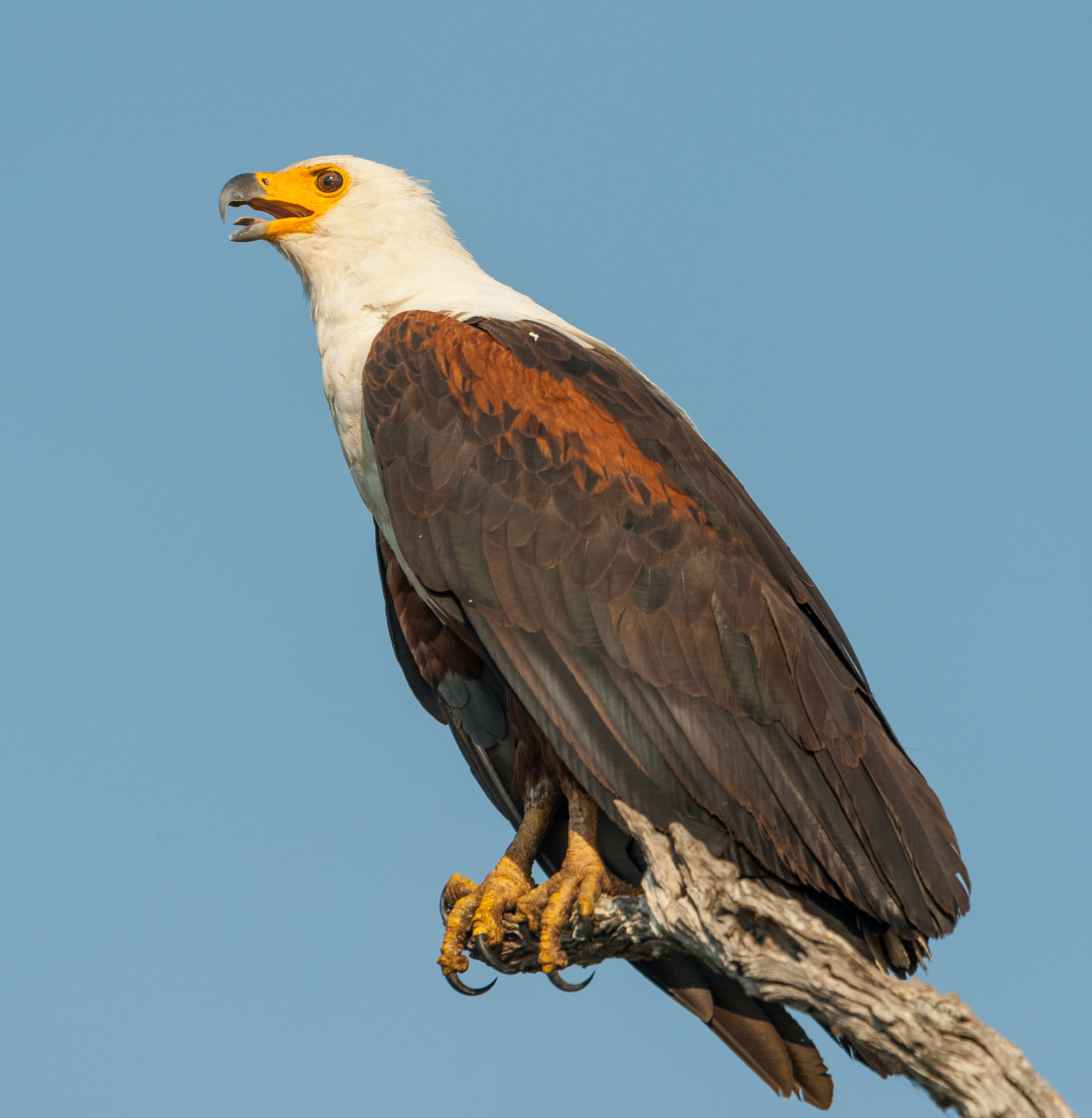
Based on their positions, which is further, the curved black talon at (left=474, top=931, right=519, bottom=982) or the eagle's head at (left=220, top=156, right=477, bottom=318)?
the eagle's head at (left=220, top=156, right=477, bottom=318)

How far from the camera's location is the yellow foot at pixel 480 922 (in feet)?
18.4

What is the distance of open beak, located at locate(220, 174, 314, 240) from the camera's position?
270 inches

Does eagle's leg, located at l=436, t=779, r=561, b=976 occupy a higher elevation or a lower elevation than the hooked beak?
lower

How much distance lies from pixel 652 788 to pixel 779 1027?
4.16ft

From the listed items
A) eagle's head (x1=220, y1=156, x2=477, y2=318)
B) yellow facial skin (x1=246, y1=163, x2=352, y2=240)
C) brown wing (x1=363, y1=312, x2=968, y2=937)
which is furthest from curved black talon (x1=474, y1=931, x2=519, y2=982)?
yellow facial skin (x1=246, y1=163, x2=352, y2=240)

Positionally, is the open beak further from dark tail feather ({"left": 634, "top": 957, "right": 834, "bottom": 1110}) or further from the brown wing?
dark tail feather ({"left": 634, "top": 957, "right": 834, "bottom": 1110})

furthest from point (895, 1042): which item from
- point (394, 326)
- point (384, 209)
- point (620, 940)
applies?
point (384, 209)

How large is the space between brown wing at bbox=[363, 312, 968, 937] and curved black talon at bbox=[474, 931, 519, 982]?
90 centimetres

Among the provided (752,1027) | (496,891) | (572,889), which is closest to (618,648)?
(572,889)

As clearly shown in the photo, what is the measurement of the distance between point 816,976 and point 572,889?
1.30m

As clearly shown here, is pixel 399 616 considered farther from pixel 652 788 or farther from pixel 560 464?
pixel 652 788

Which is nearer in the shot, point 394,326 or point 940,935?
point 940,935

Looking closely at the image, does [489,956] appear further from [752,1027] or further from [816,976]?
[816,976]

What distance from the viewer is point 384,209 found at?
6781 millimetres
